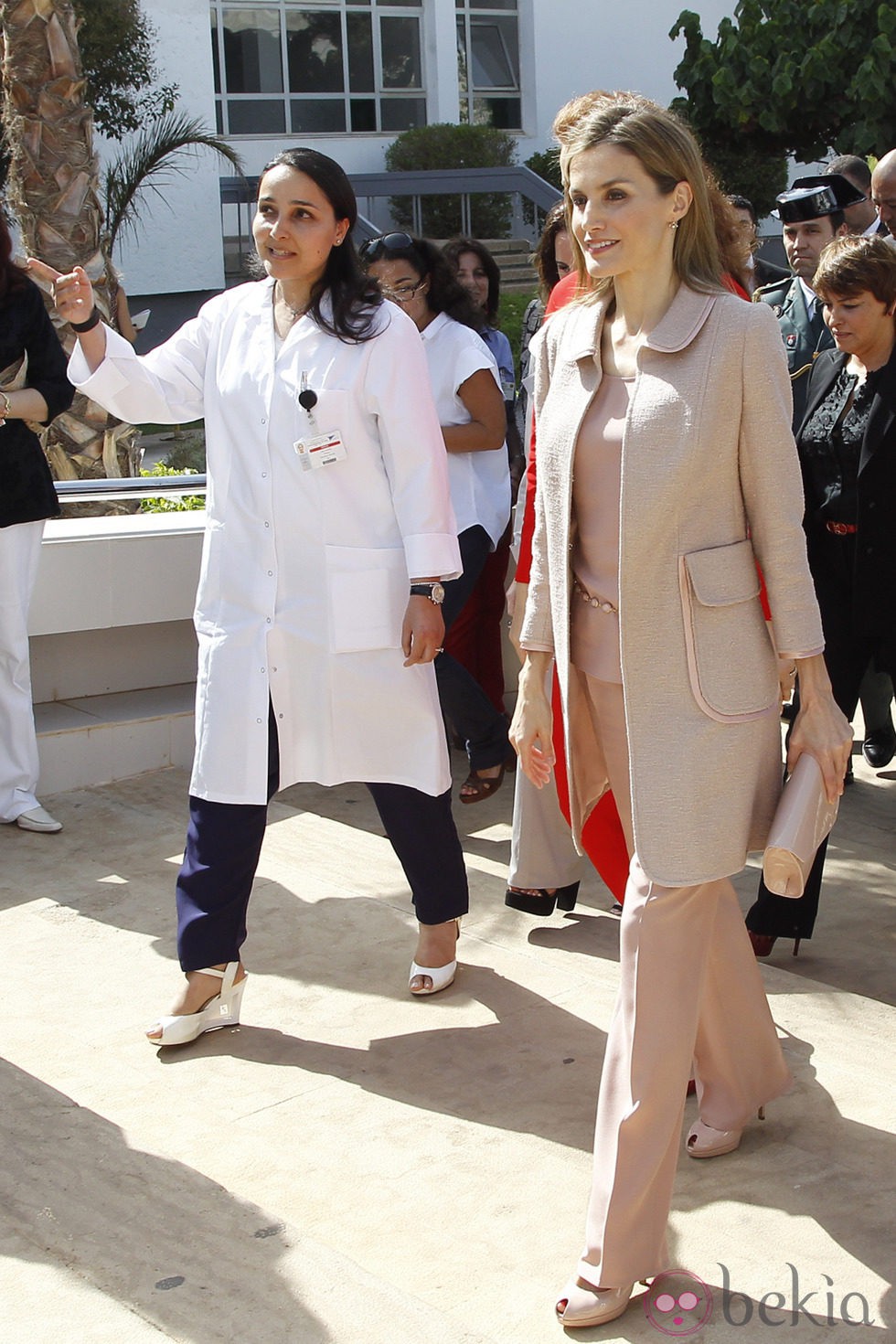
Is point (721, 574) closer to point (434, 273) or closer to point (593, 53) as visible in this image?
point (434, 273)

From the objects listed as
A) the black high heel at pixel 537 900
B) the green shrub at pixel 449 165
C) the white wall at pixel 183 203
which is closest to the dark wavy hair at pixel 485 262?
the black high heel at pixel 537 900

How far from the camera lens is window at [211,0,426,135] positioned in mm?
A: 24547

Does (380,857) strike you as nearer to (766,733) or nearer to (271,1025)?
(271,1025)

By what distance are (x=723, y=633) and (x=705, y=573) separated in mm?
→ 109

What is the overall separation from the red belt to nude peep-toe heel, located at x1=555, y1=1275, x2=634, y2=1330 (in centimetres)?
247

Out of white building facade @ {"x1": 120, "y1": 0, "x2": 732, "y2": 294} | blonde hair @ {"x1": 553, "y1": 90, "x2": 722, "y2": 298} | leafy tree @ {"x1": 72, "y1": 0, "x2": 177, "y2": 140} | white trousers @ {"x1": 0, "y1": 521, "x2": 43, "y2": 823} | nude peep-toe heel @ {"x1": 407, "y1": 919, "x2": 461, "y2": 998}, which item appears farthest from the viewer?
white building facade @ {"x1": 120, "y1": 0, "x2": 732, "y2": 294}

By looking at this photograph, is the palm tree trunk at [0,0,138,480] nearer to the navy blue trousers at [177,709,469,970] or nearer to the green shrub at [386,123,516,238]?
the navy blue trousers at [177,709,469,970]

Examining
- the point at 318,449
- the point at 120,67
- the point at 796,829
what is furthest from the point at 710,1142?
the point at 120,67

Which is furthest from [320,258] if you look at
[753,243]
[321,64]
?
[321,64]

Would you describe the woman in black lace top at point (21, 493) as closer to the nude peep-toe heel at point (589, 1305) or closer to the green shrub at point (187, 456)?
the nude peep-toe heel at point (589, 1305)

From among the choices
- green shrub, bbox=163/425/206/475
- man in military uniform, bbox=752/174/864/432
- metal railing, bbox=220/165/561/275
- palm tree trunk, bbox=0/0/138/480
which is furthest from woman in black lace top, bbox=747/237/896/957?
metal railing, bbox=220/165/561/275

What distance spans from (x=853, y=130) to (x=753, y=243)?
18571mm

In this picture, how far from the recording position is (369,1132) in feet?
10.9

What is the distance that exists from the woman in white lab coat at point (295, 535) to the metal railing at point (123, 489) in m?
2.01
